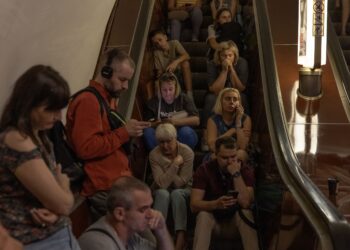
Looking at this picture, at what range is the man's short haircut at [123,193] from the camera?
2.47 m

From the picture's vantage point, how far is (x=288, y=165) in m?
3.70

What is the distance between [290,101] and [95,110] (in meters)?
2.59

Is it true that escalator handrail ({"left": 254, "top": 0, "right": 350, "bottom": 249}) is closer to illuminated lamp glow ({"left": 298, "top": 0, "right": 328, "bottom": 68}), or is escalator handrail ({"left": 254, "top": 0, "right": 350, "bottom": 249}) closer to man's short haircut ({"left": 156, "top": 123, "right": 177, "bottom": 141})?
illuminated lamp glow ({"left": 298, "top": 0, "right": 328, "bottom": 68})

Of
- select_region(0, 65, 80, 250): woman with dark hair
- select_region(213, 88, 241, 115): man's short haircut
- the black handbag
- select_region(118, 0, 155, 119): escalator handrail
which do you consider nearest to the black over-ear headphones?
the black handbag

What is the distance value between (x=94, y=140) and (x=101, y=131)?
7 cm

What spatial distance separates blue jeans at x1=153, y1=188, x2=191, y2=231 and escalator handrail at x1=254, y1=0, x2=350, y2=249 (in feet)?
2.36

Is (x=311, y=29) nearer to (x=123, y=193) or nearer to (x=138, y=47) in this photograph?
(x=138, y=47)

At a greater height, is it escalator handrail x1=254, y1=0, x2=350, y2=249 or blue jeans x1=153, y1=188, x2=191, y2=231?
escalator handrail x1=254, y1=0, x2=350, y2=249

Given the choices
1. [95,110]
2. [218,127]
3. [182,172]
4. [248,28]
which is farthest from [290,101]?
[95,110]

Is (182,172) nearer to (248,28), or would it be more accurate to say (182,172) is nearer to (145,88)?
(145,88)

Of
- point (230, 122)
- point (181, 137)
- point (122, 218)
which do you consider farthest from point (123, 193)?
point (230, 122)

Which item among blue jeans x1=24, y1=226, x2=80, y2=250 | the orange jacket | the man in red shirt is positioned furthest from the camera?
the man in red shirt

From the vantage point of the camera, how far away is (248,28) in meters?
6.86

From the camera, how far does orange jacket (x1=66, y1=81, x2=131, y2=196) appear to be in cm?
284
